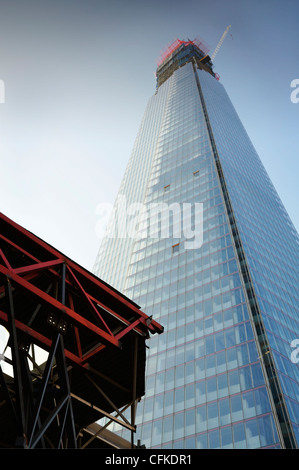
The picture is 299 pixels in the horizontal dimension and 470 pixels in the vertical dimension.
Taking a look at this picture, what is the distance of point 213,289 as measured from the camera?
217 ft

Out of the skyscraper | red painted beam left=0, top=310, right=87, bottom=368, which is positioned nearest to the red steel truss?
red painted beam left=0, top=310, right=87, bottom=368

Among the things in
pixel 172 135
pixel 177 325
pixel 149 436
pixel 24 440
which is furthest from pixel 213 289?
pixel 172 135

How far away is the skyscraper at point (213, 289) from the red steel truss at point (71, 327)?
3295 cm

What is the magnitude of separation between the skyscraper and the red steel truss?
32948 mm

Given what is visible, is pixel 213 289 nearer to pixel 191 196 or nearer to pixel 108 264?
pixel 191 196

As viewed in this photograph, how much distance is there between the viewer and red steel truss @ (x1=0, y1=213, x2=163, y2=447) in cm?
1311

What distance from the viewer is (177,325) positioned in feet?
216

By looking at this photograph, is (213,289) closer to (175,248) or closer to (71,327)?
(175,248)

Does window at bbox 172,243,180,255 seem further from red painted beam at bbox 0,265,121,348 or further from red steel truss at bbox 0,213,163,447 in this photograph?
red painted beam at bbox 0,265,121,348

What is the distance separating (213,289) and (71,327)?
173ft
